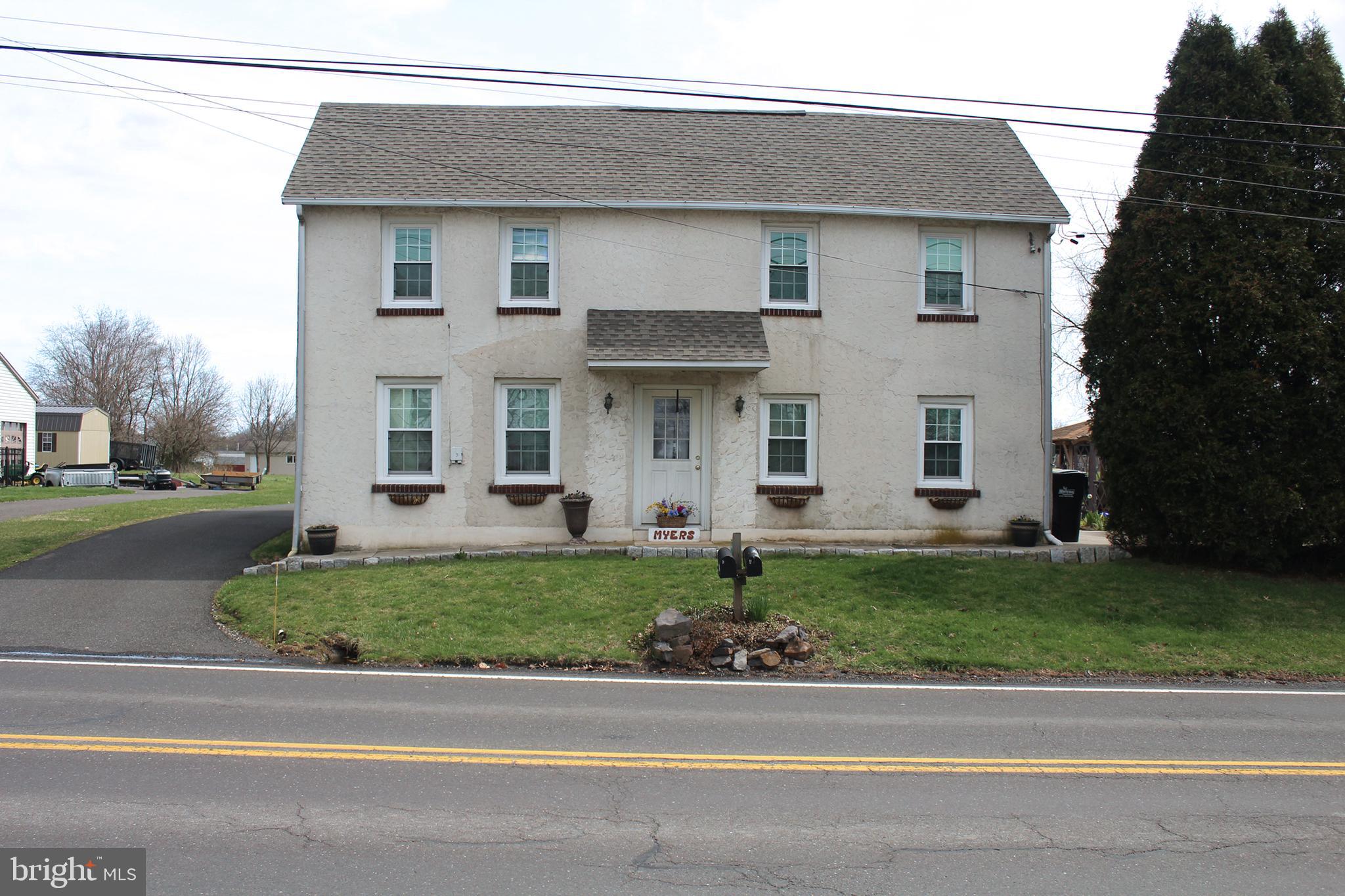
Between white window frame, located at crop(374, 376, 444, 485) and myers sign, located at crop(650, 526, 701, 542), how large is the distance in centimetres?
362

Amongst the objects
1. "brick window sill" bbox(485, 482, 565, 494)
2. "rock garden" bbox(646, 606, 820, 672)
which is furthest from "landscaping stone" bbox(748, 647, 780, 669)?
"brick window sill" bbox(485, 482, 565, 494)

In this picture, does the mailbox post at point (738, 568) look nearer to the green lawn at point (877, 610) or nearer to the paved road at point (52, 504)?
the green lawn at point (877, 610)

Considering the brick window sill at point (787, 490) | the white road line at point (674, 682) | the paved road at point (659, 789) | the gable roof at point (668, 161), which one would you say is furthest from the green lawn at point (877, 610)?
the gable roof at point (668, 161)

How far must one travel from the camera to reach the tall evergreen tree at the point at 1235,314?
1189 centimetres

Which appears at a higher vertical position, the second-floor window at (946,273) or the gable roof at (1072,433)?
the second-floor window at (946,273)

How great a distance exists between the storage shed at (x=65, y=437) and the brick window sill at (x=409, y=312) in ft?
146

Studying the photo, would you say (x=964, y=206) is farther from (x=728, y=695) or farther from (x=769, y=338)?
(x=728, y=695)

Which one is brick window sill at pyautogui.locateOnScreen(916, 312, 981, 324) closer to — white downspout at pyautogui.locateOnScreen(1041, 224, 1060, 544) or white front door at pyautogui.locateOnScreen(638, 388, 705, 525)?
white downspout at pyautogui.locateOnScreen(1041, 224, 1060, 544)

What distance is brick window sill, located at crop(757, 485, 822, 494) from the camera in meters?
14.9

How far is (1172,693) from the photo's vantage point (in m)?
8.46

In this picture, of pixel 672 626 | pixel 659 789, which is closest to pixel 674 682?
pixel 672 626

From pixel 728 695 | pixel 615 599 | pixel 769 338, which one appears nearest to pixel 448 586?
pixel 615 599

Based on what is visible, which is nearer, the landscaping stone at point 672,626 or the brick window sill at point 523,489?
the landscaping stone at point 672,626

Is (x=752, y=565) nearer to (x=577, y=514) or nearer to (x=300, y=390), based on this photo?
(x=577, y=514)
